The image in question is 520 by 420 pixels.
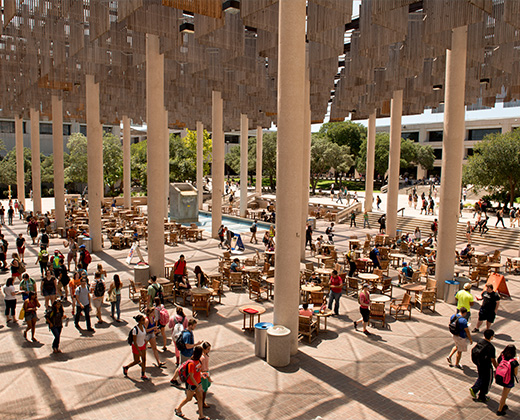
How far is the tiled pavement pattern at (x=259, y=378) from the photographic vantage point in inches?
305

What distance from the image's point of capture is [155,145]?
51.4ft

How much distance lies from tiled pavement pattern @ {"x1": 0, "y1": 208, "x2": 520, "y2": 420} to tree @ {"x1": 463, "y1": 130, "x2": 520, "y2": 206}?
26225 mm

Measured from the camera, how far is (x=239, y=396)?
8.23 metres

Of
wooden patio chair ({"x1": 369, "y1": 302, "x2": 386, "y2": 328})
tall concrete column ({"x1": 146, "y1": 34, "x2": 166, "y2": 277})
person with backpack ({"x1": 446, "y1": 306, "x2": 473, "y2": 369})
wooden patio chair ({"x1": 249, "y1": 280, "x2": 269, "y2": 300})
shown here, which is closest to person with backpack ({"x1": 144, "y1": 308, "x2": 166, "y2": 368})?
wooden patio chair ({"x1": 249, "y1": 280, "x2": 269, "y2": 300})

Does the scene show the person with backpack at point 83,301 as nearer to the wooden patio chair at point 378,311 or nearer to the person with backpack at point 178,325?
the person with backpack at point 178,325

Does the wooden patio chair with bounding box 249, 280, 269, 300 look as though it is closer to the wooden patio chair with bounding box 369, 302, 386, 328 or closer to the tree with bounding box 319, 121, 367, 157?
the wooden patio chair with bounding box 369, 302, 386, 328

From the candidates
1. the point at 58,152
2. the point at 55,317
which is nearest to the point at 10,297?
the point at 55,317

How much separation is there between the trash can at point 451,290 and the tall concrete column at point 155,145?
1006cm

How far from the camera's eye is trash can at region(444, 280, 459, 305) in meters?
14.4

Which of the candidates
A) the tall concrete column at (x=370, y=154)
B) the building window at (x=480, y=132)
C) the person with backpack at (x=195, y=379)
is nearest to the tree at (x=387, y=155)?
the building window at (x=480, y=132)

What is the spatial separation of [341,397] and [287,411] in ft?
3.94

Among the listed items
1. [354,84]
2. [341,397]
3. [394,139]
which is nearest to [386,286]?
[341,397]

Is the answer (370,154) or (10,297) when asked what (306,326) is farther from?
(370,154)

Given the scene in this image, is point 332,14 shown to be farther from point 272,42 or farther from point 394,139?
point 394,139
